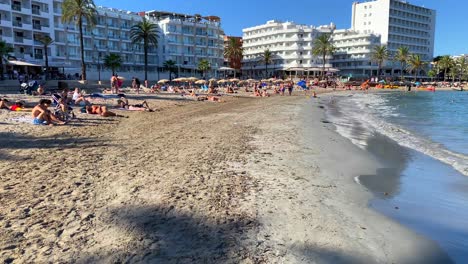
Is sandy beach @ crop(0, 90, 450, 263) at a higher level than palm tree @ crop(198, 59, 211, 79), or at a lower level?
lower

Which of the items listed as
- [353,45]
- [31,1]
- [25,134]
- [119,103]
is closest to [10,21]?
[31,1]

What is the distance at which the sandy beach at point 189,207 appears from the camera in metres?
4.15

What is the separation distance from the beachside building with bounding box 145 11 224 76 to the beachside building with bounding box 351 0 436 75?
5039 cm

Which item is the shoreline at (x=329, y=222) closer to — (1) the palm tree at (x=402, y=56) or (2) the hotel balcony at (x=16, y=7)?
(2) the hotel balcony at (x=16, y=7)

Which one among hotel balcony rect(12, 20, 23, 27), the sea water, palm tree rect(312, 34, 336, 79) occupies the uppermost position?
palm tree rect(312, 34, 336, 79)

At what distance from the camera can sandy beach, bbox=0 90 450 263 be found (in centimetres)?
415

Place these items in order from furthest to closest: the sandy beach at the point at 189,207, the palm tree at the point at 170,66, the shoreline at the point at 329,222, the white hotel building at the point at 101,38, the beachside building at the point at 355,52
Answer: the beachside building at the point at 355,52
the palm tree at the point at 170,66
the white hotel building at the point at 101,38
the shoreline at the point at 329,222
the sandy beach at the point at 189,207

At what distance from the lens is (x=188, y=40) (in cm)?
8631

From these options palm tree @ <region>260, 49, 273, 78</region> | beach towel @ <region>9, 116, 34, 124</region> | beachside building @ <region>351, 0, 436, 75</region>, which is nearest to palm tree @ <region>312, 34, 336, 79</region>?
palm tree @ <region>260, 49, 273, 78</region>

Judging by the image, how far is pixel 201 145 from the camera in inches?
412

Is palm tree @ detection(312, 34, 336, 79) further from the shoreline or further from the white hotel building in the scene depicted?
the shoreline

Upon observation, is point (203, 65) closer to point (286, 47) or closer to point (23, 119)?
point (286, 47)

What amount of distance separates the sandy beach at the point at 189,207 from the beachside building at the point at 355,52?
10555 centimetres

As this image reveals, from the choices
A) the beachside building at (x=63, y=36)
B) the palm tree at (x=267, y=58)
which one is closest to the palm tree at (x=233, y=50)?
the palm tree at (x=267, y=58)
